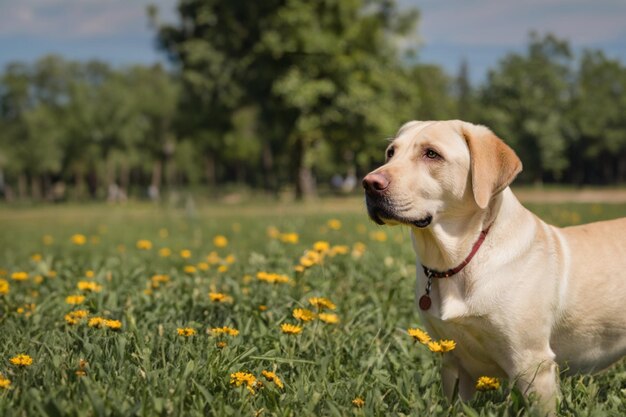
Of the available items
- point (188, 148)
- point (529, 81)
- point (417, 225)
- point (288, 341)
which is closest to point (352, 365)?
point (288, 341)

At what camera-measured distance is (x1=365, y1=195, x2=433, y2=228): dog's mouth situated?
3.28m

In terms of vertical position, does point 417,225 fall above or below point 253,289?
above

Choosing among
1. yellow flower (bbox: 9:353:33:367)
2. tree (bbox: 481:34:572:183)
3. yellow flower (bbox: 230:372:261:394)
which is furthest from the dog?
tree (bbox: 481:34:572:183)

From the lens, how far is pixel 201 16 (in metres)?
33.8

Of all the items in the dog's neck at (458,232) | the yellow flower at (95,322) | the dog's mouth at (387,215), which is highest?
the dog's mouth at (387,215)

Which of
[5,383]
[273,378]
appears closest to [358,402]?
[273,378]

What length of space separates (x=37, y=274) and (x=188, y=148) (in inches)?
2560

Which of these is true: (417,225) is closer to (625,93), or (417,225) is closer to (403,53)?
(403,53)

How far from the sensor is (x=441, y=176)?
338 centimetres

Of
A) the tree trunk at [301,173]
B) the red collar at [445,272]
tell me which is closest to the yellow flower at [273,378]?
the red collar at [445,272]

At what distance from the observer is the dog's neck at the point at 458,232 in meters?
3.41

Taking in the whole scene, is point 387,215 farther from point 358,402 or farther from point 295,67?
point 295,67

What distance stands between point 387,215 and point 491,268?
62 centimetres

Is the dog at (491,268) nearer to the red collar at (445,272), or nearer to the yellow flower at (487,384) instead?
the red collar at (445,272)
